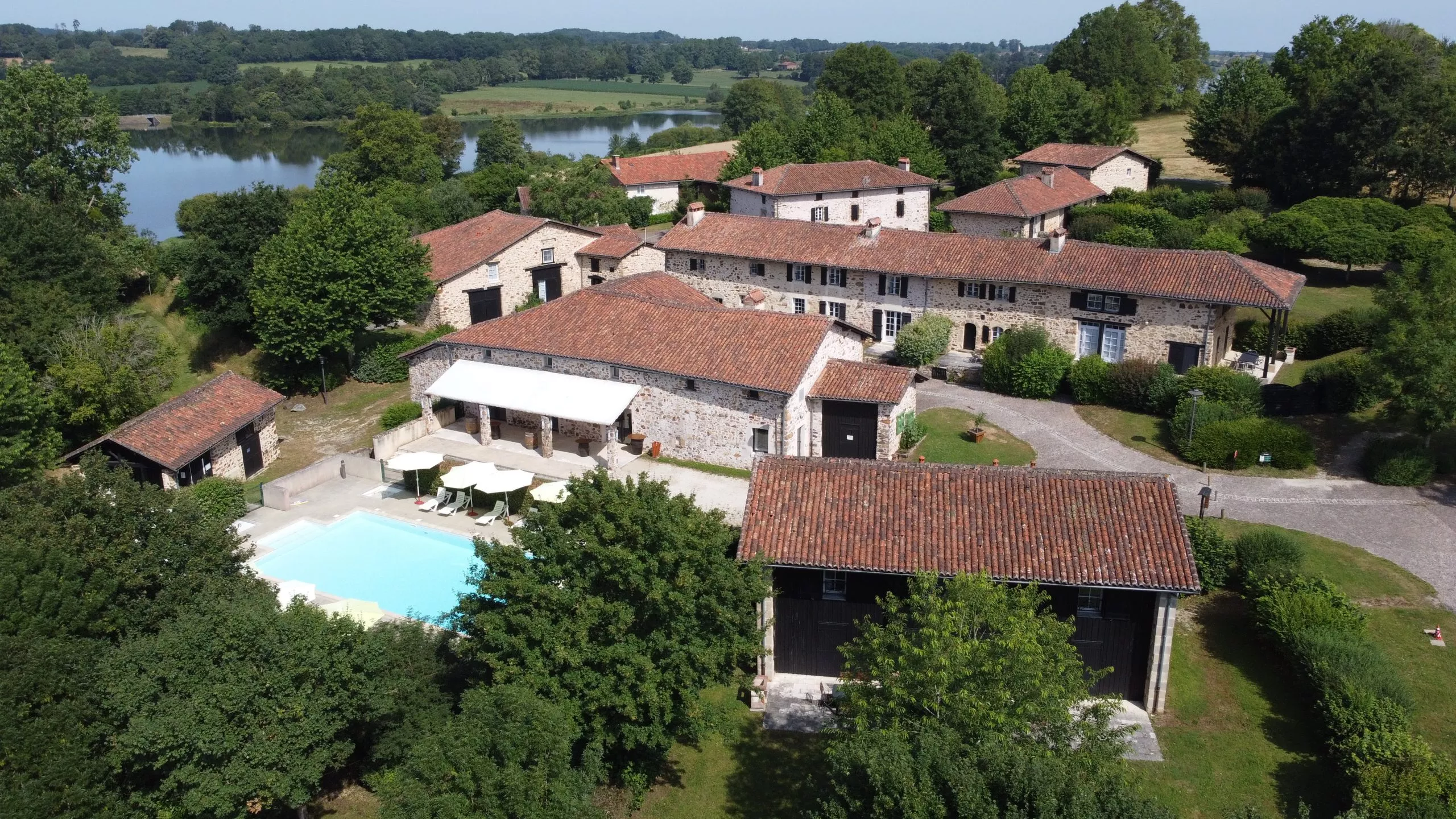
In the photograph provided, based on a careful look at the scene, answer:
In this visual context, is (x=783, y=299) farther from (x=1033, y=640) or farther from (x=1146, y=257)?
(x=1033, y=640)

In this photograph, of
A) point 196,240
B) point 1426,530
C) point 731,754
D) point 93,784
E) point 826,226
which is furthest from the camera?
point 826,226

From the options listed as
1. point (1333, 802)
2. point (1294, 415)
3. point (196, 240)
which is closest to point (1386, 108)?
point (1294, 415)

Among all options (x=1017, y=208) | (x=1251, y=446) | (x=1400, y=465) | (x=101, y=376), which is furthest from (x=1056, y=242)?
(x=101, y=376)

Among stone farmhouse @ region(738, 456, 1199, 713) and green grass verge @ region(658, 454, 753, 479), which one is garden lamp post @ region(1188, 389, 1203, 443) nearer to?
stone farmhouse @ region(738, 456, 1199, 713)

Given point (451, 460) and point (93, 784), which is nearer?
point (93, 784)

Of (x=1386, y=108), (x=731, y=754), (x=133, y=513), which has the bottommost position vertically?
(x=731, y=754)

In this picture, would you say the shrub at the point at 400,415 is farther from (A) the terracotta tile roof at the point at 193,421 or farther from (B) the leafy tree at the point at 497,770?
(B) the leafy tree at the point at 497,770
